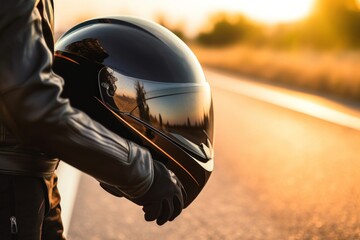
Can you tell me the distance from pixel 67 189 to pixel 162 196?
288 cm

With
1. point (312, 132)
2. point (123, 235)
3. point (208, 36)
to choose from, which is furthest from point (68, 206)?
point (208, 36)

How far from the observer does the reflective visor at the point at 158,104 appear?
5.21ft

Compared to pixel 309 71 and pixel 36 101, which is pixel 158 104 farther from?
pixel 309 71

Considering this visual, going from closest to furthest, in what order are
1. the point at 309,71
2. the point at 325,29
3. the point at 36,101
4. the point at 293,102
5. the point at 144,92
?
the point at 36,101 < the point at 144,92 < the point at 293,102 < the point at 309,71 < the point at 325,29

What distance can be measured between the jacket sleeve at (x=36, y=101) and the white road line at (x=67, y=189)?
7.11 feet

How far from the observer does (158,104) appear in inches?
63.0

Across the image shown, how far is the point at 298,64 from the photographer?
1723 cm

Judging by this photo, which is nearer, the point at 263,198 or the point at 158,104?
the point at 158,104

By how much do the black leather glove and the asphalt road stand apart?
72.7 inches

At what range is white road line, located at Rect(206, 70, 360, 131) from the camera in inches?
329

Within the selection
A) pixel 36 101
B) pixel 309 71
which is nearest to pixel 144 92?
pixel 36 101

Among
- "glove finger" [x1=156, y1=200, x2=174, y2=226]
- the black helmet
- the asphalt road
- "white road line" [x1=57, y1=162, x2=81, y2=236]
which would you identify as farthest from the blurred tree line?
"glove finger" [x1=156, y1=200, x2=174, y2=226]

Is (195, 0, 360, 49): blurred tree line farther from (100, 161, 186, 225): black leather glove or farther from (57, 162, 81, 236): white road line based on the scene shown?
(100, 161, 186, 225): black leather glove

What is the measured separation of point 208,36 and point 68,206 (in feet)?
186
